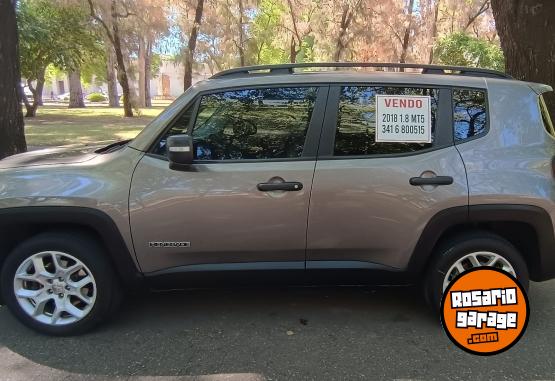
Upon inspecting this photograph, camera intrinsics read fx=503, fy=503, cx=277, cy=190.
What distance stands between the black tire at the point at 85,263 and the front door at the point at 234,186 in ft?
0.88

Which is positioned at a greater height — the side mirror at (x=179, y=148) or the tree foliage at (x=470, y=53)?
the tree foliage at (x=470, y=53)

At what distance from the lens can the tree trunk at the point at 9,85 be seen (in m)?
6.36

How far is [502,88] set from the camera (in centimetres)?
342

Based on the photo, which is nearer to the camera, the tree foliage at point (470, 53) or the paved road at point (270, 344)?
the paved road at point (270, 344)

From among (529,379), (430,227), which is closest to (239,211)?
(430,227)

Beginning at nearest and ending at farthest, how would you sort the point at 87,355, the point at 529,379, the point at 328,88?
the point at 529,379
the point at 87,355
the point at 328,88

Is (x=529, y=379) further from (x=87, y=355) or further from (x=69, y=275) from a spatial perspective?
(x=69, y=275)

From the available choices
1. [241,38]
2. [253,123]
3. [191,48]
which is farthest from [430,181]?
[241,38]

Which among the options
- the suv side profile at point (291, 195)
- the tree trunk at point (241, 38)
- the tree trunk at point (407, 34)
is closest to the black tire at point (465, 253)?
the suv side profile at point (291, 195)

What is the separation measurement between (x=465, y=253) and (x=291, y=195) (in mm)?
1218

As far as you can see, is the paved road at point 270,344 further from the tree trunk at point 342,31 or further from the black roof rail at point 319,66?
the tree trunk at point 342,31

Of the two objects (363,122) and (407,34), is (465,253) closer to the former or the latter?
(363,122)

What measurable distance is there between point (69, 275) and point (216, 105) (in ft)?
4.85

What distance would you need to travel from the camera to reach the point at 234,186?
3203 mm
